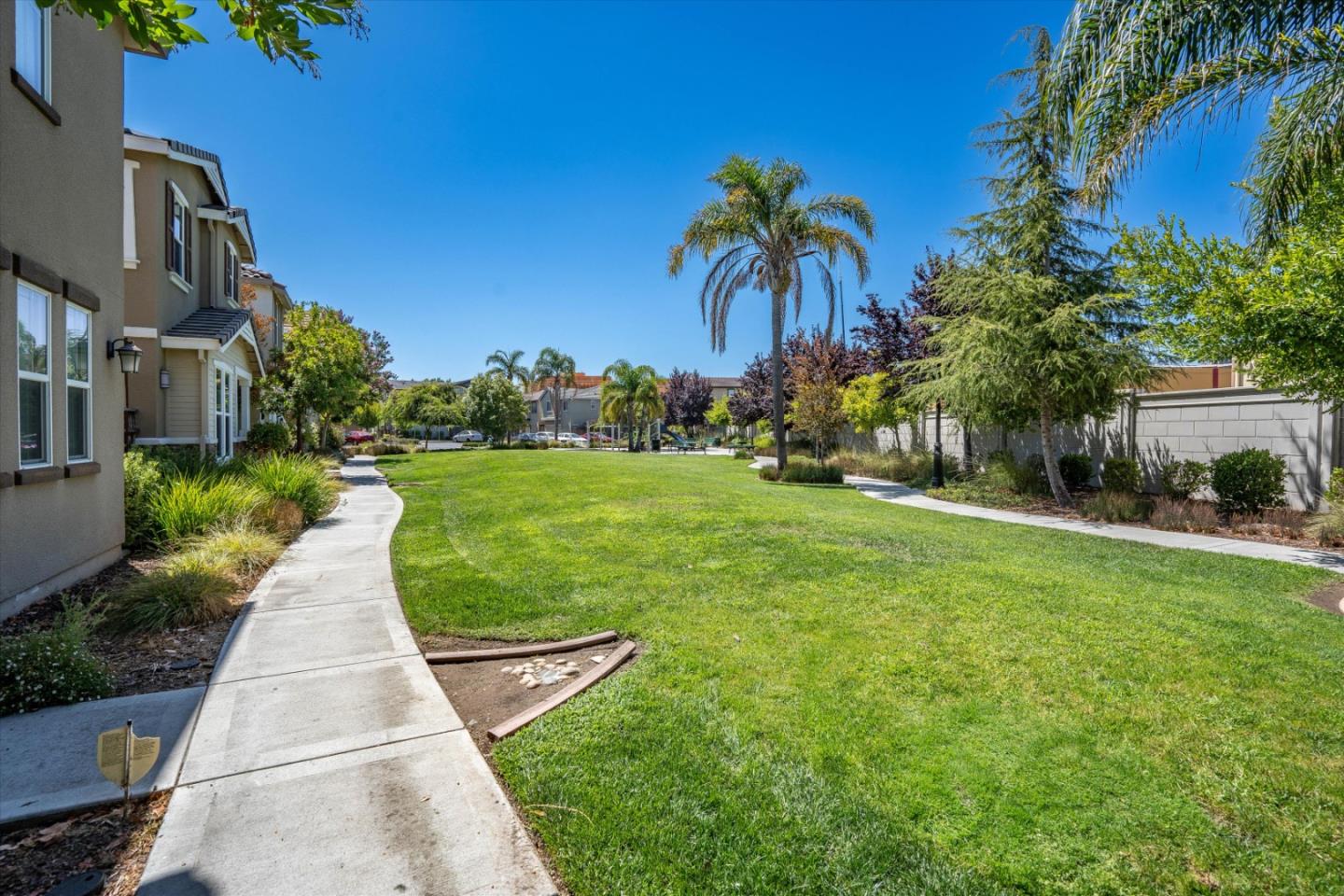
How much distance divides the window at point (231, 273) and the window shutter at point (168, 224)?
11.6 feet

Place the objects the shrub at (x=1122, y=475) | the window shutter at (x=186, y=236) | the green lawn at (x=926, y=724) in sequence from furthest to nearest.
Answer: the shrub at (x=1122, y=475), the window shutter at (x=186, y=236), the green lawn at (x=926, y=724)

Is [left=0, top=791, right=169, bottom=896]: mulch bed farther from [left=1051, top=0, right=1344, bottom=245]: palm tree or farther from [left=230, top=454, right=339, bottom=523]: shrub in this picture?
[left=1051, top=0, right=1344, bottom=245]: palm tree

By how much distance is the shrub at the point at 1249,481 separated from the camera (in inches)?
415

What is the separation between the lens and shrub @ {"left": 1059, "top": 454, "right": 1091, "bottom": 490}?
1473 centimetres

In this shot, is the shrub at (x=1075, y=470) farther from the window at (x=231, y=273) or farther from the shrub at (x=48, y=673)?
the window at (x=231, y=273)

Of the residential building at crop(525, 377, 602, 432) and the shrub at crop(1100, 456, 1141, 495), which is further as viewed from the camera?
the residential building at crop(525, 377, 602, 432)

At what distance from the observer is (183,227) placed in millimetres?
12930

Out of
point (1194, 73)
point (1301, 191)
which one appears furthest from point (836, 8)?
point (1301, 191)

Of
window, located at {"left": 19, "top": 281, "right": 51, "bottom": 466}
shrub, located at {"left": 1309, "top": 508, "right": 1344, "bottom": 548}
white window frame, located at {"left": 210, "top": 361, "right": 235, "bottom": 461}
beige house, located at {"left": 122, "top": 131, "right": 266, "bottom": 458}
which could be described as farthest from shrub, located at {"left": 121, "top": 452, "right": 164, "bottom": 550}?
shrub, located at {"left": 1309, "top": 508, "right": 1344, "bottom": 548}

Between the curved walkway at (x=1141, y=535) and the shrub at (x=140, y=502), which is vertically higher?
the shrub at (x=140, y=502)

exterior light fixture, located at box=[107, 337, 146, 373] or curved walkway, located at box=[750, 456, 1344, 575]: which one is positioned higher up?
exterior light fixture, located at box=[107, 337, 146, 373]

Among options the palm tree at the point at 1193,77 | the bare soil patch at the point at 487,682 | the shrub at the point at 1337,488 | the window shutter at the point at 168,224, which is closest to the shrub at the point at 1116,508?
the shrub at the point at 1337,488

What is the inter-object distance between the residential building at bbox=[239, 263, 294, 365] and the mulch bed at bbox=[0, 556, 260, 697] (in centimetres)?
1660

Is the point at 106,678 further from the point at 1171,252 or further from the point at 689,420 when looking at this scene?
the point at 689,420
